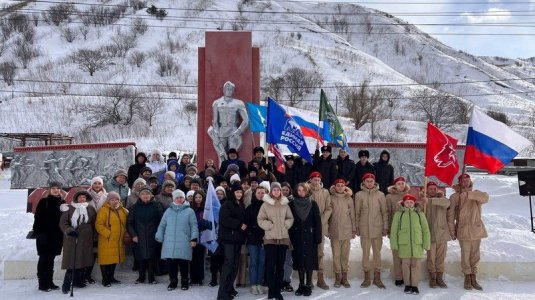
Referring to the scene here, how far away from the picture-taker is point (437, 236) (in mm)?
6805

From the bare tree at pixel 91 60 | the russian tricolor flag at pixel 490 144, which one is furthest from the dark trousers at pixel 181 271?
the bare tree at pixel 91 60

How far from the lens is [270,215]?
20.0 feet

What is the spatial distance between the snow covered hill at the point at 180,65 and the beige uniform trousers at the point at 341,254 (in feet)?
85.9

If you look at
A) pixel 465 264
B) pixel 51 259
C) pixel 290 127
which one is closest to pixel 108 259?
pixel 51 259

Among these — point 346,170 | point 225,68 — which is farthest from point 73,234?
point 225,68

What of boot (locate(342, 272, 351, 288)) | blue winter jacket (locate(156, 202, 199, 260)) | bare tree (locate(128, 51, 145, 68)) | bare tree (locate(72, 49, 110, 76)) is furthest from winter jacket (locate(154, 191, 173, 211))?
bare tree (locate(128, 51, 145, 68))

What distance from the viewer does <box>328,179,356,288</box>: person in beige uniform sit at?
6.71 metres

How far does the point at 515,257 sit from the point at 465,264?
114 centimetres

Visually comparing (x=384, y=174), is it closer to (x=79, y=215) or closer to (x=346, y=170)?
(x=346, y=170)

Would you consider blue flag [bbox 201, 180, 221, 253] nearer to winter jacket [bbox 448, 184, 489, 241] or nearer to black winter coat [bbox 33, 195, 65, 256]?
black winter coat [bbox 33, 195, 65, 256]

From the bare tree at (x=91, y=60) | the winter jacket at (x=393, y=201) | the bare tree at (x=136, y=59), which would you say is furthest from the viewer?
the bare tree at (x=136, y=59)

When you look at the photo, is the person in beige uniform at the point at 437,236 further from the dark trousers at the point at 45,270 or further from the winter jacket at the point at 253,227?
the dark trousers at the point at 45,270

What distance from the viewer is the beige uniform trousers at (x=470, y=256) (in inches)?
269

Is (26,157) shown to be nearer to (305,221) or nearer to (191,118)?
(305,221)
